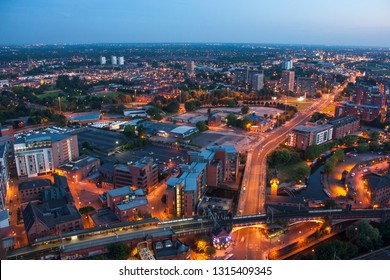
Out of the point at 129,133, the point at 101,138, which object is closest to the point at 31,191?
the point at 101,138

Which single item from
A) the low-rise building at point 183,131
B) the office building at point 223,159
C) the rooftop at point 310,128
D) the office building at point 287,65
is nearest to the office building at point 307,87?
the office building at point 287,65

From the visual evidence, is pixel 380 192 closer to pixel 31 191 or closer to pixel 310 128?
pixel 310 128

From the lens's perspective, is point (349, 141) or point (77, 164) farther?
point (349, 141)

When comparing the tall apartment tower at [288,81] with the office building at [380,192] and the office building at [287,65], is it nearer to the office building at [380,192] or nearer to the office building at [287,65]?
the office building at [287,65]

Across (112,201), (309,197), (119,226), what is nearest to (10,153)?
(112,201)

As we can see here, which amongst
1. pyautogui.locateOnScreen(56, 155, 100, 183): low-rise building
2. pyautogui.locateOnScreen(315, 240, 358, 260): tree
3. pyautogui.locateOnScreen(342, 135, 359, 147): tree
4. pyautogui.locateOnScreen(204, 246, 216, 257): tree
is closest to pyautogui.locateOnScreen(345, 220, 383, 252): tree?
pyautogui.locateOnScreen(315, 240, 358, 260): tree

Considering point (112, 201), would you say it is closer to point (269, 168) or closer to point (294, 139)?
point (269, 168)
